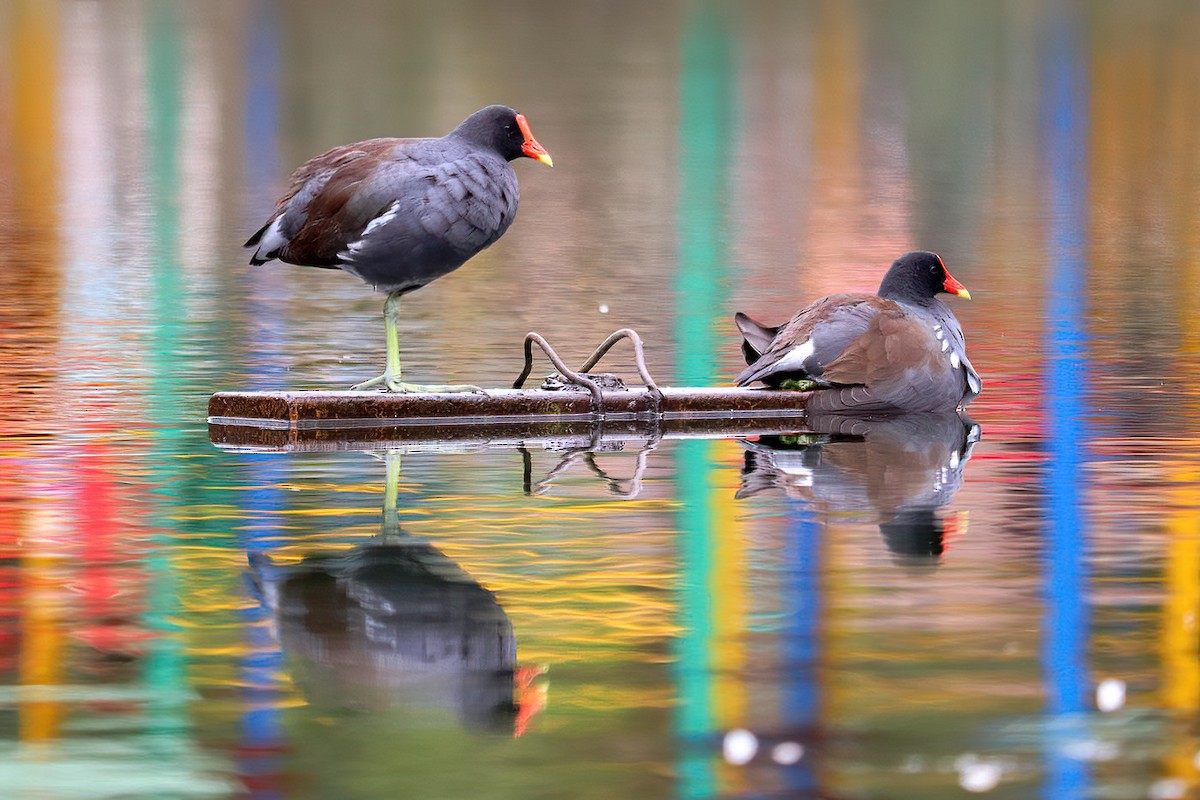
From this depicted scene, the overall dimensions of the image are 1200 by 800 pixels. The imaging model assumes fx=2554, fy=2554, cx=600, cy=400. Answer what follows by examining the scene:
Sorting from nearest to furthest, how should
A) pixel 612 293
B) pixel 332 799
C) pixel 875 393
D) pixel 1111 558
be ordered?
pixel 332 799
pixel 1111 558
pixel 875 393
pixel 612 293

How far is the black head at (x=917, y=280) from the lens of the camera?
15938mm

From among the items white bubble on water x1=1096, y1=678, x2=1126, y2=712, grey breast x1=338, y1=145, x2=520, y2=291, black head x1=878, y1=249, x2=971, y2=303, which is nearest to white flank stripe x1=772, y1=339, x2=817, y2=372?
black head x1=878, y1=249, x2=971, y2=303

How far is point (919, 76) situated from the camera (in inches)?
2479

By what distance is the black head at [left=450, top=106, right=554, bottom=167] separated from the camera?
47.2 feet

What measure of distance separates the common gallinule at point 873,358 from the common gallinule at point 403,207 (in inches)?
82.0

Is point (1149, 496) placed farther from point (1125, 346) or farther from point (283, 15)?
point (283, 15)

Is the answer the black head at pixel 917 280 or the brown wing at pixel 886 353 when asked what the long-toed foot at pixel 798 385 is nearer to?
the brown wing at pixel 886 353

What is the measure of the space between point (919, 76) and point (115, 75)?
64.0 ft

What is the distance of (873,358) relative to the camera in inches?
604

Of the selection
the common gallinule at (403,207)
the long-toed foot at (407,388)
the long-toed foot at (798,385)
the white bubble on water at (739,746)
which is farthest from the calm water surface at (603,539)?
the common gallinule at (403,207)

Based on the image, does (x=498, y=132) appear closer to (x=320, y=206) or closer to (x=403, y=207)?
(x=403, y=207)

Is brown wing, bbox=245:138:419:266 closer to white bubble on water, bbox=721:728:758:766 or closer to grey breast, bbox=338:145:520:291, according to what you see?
grey breast, bbox=338:145:520:291

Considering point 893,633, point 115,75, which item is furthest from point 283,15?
point 893,633

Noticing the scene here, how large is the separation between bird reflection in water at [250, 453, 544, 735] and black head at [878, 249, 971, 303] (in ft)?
19.1
